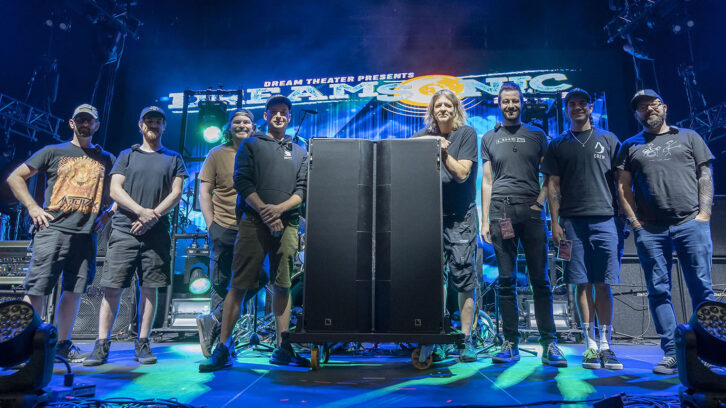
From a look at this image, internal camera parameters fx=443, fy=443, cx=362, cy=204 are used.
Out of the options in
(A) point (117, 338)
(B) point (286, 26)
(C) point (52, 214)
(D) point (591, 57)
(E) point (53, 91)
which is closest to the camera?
(C) point (52, 214)

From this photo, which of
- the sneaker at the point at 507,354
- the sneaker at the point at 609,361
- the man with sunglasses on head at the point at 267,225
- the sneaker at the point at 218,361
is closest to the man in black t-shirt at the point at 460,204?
the sneaker at the point at 507,354

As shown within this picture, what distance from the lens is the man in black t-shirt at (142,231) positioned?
327 cm

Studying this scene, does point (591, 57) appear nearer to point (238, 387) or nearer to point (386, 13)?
point (386, 13)

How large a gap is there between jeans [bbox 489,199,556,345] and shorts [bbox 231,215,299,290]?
147 centimetres

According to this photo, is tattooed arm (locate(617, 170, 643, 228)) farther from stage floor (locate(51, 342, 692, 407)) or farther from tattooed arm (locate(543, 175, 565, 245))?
stage floor (locate(51, 342, 692, 407))

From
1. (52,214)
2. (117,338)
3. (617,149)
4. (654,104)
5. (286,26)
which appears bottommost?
(117,338)

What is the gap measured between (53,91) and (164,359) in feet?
25.2

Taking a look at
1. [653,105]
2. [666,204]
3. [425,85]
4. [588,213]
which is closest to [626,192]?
[666,204]

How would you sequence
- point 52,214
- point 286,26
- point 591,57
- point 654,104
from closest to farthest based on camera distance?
point 654,104 → point 52,214 → point 591,57 → point 286,26

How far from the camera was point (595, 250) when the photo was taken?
9.98ft

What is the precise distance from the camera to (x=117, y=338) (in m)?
4.90

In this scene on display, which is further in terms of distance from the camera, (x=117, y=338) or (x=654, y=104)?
(x=117, y=338)

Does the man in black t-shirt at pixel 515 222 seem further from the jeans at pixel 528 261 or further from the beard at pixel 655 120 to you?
the beard at pixel 655 120

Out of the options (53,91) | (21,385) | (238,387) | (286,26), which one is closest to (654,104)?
(238,387)
